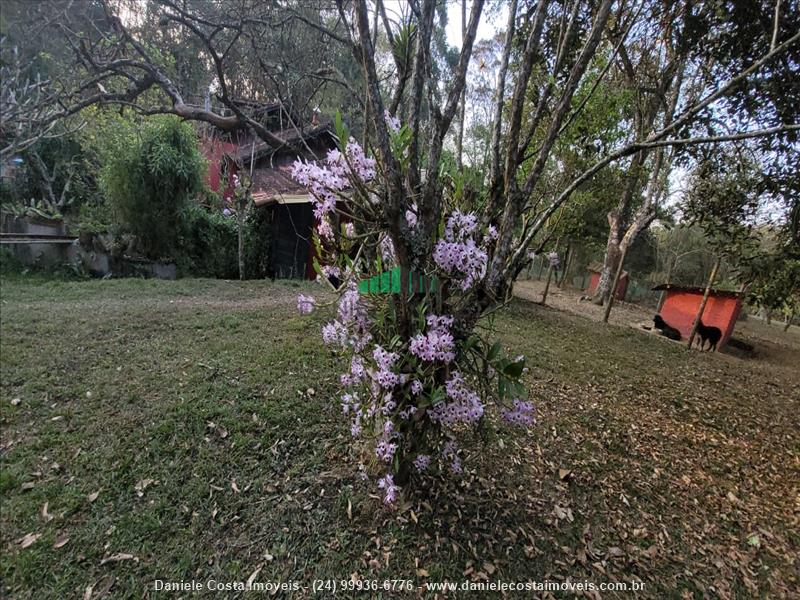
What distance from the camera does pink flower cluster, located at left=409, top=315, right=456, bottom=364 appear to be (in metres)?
1.48

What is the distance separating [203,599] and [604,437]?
9.30 feet

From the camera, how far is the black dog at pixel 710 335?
6.27 m

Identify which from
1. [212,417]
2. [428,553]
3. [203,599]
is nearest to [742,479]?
[428,553]

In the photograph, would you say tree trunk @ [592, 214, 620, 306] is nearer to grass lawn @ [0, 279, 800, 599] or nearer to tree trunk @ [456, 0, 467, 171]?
grass lawn @ [0, 279, 800, 599]

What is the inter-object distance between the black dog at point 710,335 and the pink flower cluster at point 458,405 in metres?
6.68

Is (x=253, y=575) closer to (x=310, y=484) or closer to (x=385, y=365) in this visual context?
(x=310, y=484)

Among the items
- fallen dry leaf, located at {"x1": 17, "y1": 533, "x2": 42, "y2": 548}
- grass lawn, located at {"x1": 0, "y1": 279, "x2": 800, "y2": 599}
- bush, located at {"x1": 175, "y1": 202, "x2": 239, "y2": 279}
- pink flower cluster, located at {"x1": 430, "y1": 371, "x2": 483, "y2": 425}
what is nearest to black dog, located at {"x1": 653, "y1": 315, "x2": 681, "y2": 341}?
grass lawn, located at {"x1": 0, "y1": 279, "x2": 800, "y2": 599}

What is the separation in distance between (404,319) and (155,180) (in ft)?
25.1

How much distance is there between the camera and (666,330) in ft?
23.2

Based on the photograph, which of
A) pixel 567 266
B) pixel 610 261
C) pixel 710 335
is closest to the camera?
pixel 710 335

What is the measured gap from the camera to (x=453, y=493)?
2.03 metres

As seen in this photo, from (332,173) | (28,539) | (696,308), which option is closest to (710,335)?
(696,308)

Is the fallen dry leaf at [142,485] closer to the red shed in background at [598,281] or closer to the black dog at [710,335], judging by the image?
the black dog at [710,335]

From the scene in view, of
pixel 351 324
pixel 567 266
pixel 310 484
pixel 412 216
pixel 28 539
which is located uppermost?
pixel 412 216
